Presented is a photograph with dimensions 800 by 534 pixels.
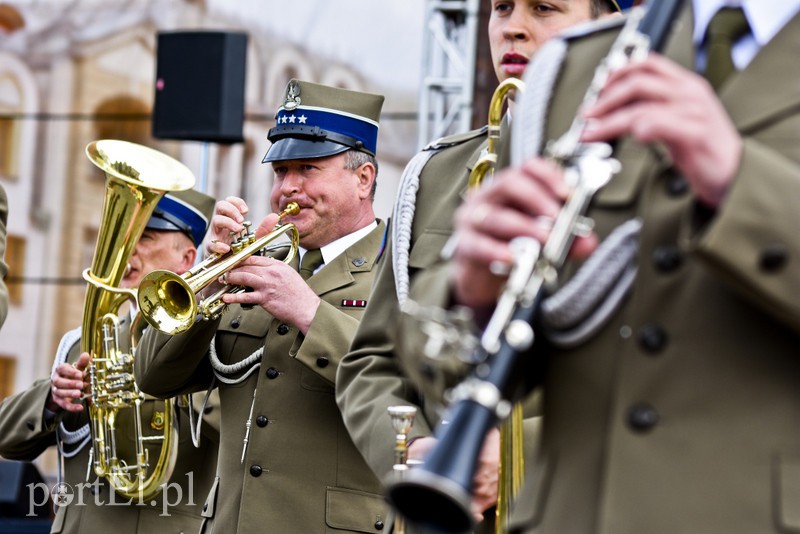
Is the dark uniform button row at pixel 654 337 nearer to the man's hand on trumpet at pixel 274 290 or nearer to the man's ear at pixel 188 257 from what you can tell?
the man's hand on trumpet at pixel 274 290

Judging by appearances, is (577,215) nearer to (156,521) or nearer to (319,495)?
(319,495)

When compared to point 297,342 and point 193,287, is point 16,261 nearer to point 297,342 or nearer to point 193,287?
point 193,287

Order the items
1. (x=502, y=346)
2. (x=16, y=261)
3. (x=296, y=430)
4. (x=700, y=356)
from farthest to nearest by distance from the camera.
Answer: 1. (x=16, y=261)
2. (x=296, y=430)
3. (x=700, y=356)
4. (x=502, y=346)

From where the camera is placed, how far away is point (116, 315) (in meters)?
5.43

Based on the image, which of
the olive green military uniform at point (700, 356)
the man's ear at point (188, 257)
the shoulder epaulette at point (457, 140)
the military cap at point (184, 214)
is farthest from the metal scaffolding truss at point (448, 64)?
the olive green military uniform at point (700, 356)

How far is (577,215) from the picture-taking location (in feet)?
5.36

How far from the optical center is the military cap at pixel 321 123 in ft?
15.0

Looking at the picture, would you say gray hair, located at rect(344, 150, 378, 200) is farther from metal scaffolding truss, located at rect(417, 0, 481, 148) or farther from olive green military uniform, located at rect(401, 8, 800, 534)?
metal scaffolding truss, located at rect(417, 0, 481, 148)

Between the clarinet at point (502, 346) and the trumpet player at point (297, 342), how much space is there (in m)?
2.41

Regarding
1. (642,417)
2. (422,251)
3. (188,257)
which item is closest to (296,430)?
(422,251)

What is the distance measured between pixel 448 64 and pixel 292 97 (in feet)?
13.2

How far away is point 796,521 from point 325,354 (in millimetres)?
2499

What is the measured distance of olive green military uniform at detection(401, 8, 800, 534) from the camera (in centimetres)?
161

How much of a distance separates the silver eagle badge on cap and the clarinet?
9.84ft
